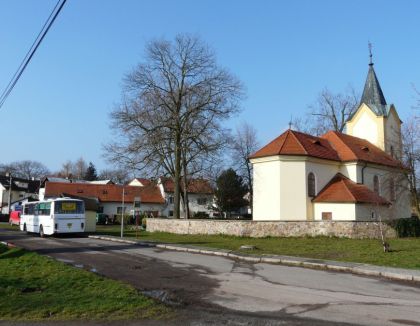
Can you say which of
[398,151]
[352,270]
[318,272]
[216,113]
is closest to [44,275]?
[318,272]

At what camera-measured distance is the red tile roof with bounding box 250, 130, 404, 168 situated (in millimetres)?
40688

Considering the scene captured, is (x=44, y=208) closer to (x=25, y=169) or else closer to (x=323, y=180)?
(x=323, y=180)

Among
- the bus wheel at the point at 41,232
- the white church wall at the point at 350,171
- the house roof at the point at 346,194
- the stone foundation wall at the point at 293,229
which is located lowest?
the bus wheel at the point at 41,232

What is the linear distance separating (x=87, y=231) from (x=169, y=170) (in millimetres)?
10388

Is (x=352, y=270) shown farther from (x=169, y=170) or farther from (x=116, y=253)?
(x=169, y=170)

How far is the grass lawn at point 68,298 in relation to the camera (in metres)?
8.78

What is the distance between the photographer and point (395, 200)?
48250 millimetres

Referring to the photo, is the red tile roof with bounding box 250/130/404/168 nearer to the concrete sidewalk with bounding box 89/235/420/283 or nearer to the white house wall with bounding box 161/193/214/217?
the concrete sidewalk with bounding box 89/235/420/283

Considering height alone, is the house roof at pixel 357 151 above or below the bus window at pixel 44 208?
above

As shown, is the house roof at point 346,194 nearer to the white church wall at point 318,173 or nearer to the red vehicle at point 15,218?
the white church wall at point 318,173

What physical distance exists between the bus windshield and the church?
14.6 metres

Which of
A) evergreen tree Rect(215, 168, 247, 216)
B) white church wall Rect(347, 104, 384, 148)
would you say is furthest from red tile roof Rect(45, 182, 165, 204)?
white church wall Rect(347, 104, 384, 148)

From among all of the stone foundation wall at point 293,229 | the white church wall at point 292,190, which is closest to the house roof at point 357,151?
the white church wall at point 292,190

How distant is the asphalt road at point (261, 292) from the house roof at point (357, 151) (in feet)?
95.1
